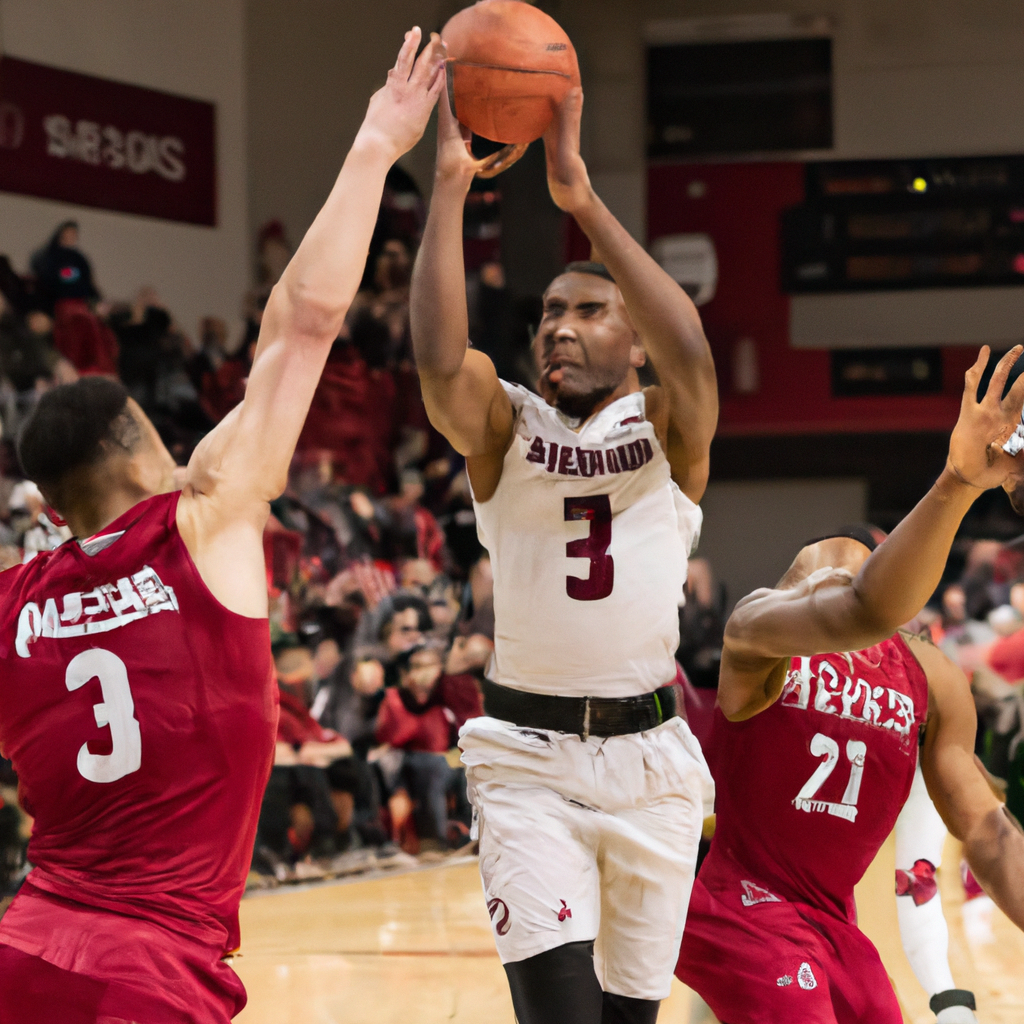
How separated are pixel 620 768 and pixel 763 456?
359 inches

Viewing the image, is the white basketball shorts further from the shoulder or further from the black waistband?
the shoulder

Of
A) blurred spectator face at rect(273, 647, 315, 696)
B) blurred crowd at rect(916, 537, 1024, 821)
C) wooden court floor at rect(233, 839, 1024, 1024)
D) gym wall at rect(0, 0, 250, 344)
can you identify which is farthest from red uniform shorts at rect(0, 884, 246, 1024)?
gym wall at rect(0, 0, 250, 344)

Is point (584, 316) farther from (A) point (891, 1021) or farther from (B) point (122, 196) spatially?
(B) point (122, 196)

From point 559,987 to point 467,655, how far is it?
15.9ft

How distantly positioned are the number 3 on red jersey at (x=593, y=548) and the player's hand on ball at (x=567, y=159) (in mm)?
635

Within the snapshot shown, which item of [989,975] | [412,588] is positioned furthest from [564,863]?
[412,588]

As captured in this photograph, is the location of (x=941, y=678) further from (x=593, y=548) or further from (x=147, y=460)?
(x=147, y=460)

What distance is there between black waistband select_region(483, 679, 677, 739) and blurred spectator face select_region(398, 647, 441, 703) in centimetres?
430

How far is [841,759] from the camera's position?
3.30 m

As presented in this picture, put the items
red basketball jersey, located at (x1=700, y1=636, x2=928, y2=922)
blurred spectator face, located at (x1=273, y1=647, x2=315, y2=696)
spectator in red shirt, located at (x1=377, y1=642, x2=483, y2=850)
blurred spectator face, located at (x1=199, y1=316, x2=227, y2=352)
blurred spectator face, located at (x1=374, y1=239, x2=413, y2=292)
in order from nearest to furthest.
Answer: red basketball jersey, located at (x1=700, y1=636, x2=928, y2=922), blurred spectator face, located at (x1=273, y1=647, x2=315, y2=696), spectator in red shirt, located at (x1=377, y1=642, x2=483, y2=850), blurred spectator face, located at (x1=199, y1=316, x2=227, y2=352), blurred spectator face, located at (x1=374, y1=239, x2=413, y2=292)

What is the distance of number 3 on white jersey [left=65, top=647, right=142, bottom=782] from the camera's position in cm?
221

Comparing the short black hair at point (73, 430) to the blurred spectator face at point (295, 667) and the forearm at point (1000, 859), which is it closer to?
the forearm at point (1000, 859)

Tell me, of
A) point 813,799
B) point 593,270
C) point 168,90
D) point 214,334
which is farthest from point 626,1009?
point 168,90

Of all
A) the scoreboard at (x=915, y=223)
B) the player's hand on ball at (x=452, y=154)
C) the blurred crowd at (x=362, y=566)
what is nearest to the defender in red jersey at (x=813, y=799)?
the player's hand on ball at (x=452, y=154)
